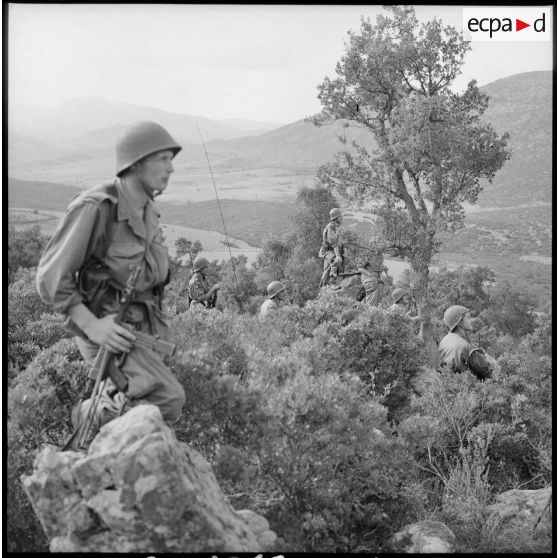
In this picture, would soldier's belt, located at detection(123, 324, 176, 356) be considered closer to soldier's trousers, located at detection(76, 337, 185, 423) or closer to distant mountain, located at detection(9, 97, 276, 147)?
soldier's trousers, located at detection(76, 337, 185, 423)

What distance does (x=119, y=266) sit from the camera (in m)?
3.93

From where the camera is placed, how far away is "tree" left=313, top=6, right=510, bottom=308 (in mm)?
14594

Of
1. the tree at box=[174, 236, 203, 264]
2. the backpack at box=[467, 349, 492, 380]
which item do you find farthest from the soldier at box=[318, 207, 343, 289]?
the backpack at box=[467, 349, 492, 380]

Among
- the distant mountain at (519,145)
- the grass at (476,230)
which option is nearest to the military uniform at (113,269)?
the distant mountain at (519,145)

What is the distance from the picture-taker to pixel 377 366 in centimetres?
980

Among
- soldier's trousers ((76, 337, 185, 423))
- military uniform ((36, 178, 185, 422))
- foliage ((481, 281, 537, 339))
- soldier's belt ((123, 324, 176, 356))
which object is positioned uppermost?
military uniform ((36, 178, 185, 422))

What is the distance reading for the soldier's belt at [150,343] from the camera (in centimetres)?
388

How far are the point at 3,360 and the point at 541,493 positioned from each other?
469cm

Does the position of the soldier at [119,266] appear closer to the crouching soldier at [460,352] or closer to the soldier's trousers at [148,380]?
the soldier's trousers at [148,380]

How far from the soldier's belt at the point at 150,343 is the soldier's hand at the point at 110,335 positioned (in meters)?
0.06

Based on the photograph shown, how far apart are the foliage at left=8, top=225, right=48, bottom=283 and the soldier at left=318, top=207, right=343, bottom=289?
211 inches

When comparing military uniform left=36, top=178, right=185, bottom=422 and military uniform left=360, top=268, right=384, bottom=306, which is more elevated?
military uniform left=36, top=178, right=185, bottom=422

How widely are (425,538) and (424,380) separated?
3962 millimetres

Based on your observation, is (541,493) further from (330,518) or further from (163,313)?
(163,313)
